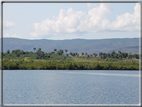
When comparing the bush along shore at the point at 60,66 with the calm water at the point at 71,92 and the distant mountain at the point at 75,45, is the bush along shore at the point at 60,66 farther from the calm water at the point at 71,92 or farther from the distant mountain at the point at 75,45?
the distant mountain at the point at 75,45

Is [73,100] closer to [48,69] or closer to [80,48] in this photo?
[48,69]

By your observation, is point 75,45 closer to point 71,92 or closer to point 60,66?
point 60,66

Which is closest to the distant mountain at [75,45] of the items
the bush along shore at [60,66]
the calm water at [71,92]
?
the bush along shore at [60,66]

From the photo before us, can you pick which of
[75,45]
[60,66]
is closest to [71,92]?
[60,66]

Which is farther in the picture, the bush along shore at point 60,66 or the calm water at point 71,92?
the bush along shore at point 60,66

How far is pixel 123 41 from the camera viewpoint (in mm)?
163875

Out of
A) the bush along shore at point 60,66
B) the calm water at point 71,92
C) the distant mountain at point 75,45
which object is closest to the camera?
the calm water at point 71,92

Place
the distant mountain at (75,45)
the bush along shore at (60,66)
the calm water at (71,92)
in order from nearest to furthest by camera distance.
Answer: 1. the calm water at (71,92)
2. the bush along shore at (60,66)
3. the distant mountain at (75,45)

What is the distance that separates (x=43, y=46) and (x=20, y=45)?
618 inches

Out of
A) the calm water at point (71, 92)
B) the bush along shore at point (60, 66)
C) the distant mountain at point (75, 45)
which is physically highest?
the distant mountain at point (75, 45)

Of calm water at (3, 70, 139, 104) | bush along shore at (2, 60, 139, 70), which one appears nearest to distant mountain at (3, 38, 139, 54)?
bush along shore at (2, 60, 139, 70)

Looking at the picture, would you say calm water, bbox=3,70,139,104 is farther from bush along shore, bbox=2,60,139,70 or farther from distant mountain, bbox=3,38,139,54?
distant mountain, bbox=3,38,139,54

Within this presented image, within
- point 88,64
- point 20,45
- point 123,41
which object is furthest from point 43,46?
point 88,64

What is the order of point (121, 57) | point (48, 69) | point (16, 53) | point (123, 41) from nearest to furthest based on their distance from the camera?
point (48, 69) < point (16, 53) < point (121, 57) < point (123, 41)
